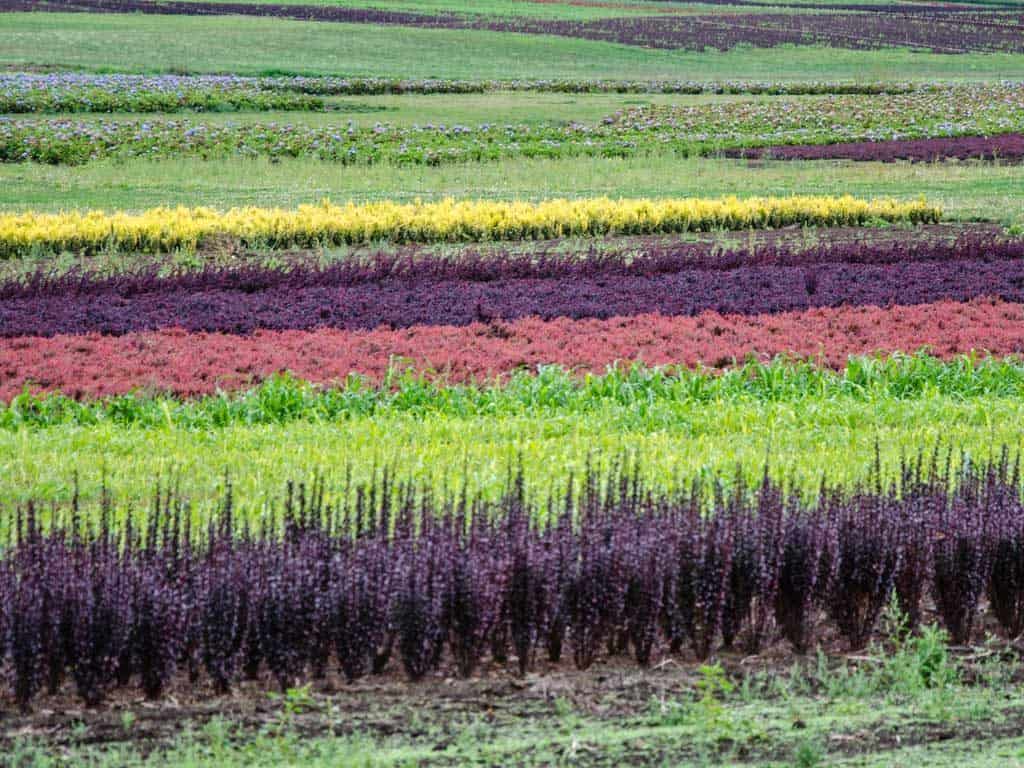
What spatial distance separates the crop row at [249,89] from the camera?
1690 inches

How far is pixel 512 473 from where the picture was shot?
8.35m

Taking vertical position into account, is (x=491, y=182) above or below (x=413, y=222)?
below

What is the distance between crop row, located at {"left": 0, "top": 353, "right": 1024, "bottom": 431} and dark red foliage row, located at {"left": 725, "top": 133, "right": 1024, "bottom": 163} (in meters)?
22.8

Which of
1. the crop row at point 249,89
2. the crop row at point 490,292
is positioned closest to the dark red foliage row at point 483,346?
the crop row at point 490,292

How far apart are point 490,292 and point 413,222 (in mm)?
5364

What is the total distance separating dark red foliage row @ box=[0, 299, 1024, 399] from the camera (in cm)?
1149

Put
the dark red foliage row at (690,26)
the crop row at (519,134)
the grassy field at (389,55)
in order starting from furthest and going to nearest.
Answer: the dark red foliage row at (690,26) → the grassy field at (389,55) → the crop row at (519,134)

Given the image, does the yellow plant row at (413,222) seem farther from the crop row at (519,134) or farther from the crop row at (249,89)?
the crop row at (249,89)

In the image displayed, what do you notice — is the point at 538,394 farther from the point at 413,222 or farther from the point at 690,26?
the point at 690,26

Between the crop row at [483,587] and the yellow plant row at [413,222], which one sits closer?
the crop row at [483,587]

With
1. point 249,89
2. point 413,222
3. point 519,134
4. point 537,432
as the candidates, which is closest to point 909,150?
point 519,134

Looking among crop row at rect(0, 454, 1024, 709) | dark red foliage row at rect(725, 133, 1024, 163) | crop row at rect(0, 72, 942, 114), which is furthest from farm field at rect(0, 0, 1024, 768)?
crop row at rect(0, 72, 942, 114)

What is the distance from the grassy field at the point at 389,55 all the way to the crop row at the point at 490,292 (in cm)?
4133

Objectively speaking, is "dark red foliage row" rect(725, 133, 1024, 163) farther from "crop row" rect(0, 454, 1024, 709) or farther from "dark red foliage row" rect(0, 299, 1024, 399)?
"crop row" rect(0, 454, 1024, 709)
